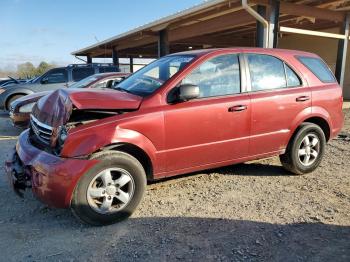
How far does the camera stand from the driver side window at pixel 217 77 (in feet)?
14.1

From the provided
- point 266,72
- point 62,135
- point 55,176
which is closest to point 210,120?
point 266,72

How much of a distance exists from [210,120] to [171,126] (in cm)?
52

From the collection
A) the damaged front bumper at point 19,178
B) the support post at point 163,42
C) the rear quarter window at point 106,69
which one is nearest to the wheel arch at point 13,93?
the rear quarter window at point 106,69

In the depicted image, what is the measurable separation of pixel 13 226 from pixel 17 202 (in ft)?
2.14

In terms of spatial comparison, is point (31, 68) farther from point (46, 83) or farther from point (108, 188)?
point (108, 188)

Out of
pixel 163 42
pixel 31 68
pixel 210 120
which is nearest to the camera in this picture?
pixel 210 120

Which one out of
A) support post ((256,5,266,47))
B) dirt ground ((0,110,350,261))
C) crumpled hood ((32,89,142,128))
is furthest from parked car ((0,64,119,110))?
crumpled hood ((32,89,142,128))

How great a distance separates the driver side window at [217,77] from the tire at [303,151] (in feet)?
4.12

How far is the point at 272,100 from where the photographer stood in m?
4.69

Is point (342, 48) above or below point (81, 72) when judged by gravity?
above

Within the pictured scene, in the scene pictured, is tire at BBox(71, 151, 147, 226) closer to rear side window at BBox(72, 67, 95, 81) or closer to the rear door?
the rear door

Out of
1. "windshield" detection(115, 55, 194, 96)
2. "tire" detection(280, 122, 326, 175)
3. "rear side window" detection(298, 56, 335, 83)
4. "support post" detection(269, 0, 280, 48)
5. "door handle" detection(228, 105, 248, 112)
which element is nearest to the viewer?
"windshield" detection(115, 55, 194, 96)

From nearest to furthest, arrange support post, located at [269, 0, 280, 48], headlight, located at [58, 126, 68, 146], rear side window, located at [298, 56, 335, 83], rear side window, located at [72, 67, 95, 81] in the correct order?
1. headlight, located at [58, 126, 68, 146]
2. rear side window, located at [298, 56, 335, 83]
3. support post, located at [269, 0, 280, 48]
4. rear side window, located at [72, 67, 95, 81]

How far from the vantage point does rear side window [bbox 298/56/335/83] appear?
5.25 meters
